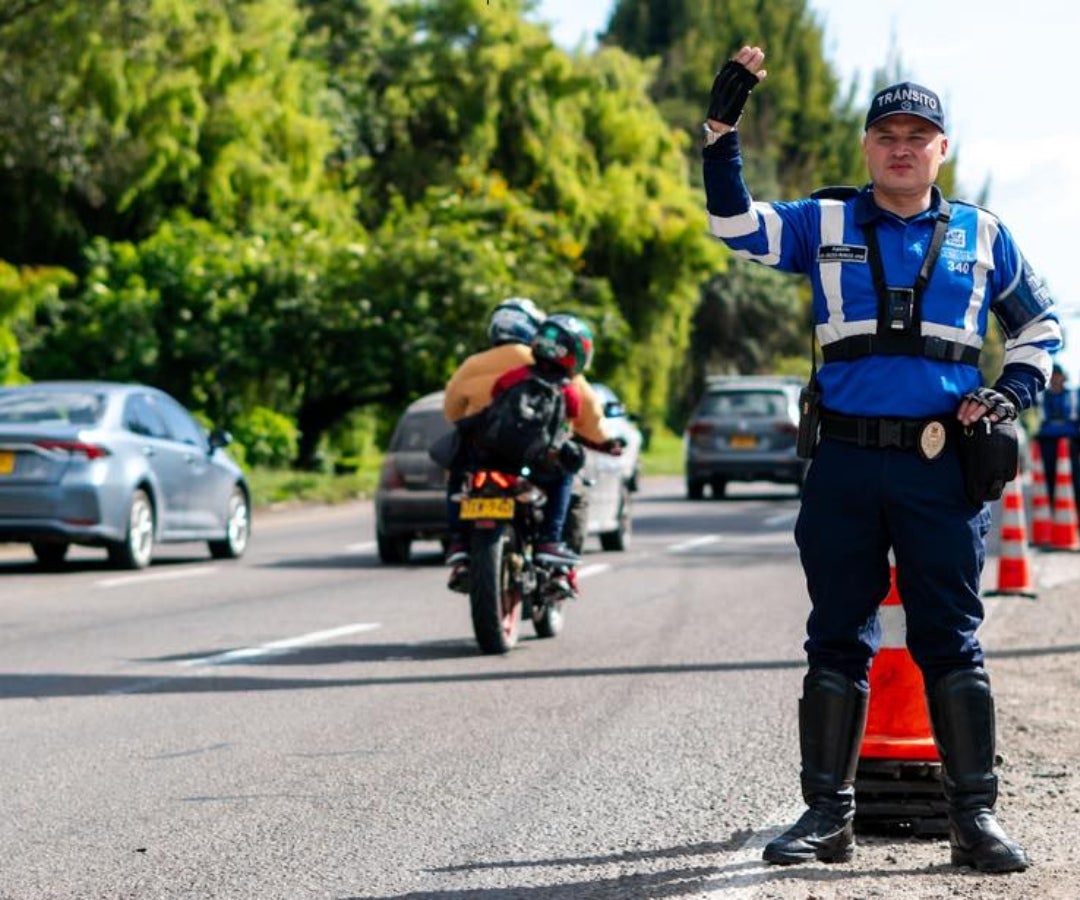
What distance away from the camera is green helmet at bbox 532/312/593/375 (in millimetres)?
11453

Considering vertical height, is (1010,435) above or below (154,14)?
below

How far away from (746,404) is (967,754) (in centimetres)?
2697

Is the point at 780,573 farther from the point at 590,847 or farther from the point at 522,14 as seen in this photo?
the point at 522,14

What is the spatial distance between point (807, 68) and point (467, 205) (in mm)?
50732

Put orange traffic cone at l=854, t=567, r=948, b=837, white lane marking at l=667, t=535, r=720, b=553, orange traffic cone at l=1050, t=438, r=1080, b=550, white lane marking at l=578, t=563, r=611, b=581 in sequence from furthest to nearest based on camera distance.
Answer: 1. white lane marking at l=667, t=535, r=720, b=553
2. orange traffic cone at l=1050, t=438, r=1080, b=550
3. white lane marking at l=578, t=563, r=611, b=581
4. orange traffic cone at l=854, t=567, r=948, b=837

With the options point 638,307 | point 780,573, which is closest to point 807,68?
point 638,307

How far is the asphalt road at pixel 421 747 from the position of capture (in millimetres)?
5973

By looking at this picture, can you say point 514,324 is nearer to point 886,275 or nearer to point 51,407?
point 886,275

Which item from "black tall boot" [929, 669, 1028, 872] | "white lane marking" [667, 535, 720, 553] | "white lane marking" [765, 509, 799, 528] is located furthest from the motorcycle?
"white lane marking" [765, 509, 799, 528]

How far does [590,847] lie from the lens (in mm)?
6355

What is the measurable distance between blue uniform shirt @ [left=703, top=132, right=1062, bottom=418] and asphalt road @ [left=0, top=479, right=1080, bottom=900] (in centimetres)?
126

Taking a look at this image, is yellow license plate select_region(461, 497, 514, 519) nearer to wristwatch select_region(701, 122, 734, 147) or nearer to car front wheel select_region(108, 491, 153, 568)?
wristwatch select_region(701, 122, 734, 147)

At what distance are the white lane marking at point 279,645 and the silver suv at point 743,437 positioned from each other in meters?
19.1

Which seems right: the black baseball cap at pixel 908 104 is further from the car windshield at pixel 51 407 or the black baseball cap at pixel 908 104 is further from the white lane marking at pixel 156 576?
the car windshield at pixel 51 407
